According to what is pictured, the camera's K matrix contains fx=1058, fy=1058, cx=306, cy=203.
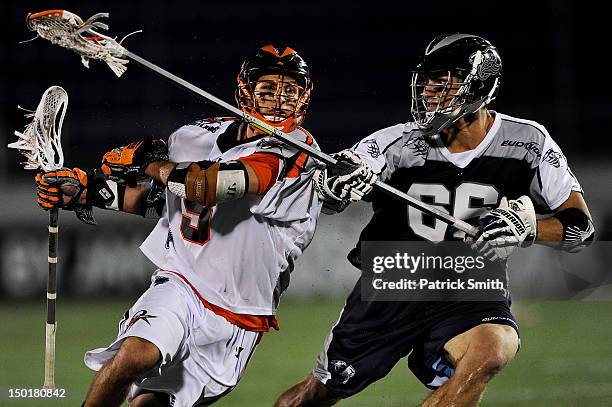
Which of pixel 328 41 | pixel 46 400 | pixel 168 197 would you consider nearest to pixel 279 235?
pixel 168 197

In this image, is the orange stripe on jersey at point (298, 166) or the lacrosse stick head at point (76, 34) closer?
the lacrosse stick head at point (76, 34)

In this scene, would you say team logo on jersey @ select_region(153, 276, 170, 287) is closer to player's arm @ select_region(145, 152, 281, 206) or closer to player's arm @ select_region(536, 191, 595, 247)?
player's arm @ select_region(145, 152, 281, 206)

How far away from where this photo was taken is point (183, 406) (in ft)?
15.8

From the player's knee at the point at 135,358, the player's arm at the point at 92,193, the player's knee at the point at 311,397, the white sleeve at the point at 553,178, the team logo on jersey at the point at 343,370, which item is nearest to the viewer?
the player's knee at the point at 135,358

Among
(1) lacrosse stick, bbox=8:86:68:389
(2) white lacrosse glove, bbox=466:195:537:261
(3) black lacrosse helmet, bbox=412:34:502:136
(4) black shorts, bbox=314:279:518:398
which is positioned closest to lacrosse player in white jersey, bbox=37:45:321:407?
(1) lacrosse stick, bbox=8:86:68:389

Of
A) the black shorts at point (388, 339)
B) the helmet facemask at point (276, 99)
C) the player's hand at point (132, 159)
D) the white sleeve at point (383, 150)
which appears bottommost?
the black shorts at point (388, 339)

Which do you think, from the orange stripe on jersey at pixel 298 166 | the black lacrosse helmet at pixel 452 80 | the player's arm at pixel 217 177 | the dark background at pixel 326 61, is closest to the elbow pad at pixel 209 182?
the player's arm at pixel 217 177

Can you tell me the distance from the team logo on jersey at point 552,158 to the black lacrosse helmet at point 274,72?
1.15 m

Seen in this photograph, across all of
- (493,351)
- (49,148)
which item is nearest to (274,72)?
(49,148)

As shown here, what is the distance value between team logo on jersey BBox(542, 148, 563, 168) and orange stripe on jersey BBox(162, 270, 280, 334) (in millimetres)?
1483

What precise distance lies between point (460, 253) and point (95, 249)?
17.7 feet

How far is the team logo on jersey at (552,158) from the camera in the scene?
4859 millimetres

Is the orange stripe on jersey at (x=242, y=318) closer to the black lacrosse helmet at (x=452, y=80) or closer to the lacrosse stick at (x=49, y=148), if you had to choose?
the lacrosse stick at (x=49, y=148)

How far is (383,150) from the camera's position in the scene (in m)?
4.98
